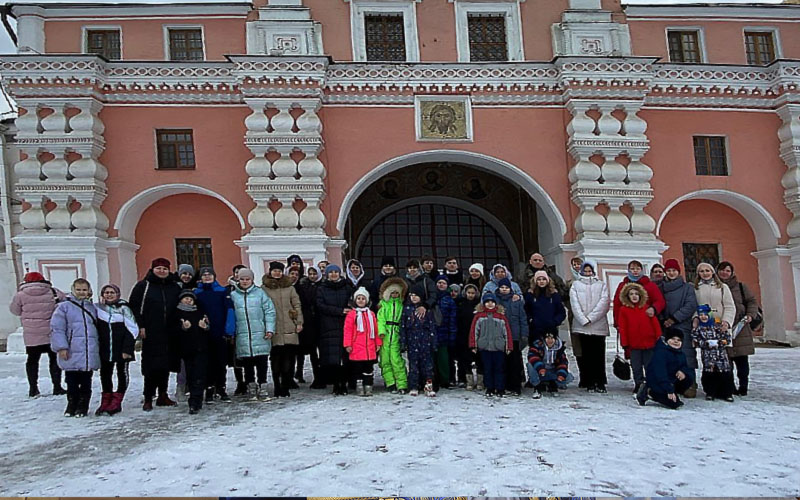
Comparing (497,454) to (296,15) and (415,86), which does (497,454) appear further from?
(296,15)

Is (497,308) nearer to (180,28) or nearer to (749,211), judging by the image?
(749,211)

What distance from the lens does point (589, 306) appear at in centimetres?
796

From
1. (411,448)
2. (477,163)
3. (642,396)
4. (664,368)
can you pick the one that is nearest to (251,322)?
(411,448)

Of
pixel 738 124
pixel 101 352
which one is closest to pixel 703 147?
pixel 738 124

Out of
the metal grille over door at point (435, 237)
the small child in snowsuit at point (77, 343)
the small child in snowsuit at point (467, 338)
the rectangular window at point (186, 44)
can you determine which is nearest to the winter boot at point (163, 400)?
the small child in snowsuit at point (77, 343)

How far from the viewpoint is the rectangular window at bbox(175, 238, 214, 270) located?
47.4 feet

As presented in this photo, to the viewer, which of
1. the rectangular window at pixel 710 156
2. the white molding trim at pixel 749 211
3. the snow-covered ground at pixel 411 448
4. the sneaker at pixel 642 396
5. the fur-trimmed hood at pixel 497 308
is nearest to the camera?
the snow-covered ground at pixel 411 448

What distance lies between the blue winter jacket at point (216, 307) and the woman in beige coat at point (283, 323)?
19.5 inches

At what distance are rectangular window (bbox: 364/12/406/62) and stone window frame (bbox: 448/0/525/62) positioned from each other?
1136 millimetres

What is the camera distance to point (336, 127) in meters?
13.8

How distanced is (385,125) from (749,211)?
764cm

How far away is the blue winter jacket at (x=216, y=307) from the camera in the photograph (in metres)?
7.28

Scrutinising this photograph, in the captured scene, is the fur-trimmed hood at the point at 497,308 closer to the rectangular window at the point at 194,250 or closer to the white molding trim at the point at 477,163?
the white molding trim at the point at 477,163

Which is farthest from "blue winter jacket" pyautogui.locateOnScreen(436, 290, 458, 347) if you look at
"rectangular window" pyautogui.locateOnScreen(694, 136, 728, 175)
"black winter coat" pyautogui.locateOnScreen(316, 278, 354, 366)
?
"rectangular window" pyautogui.locateOnScreen(694, 136, 728, 175)
